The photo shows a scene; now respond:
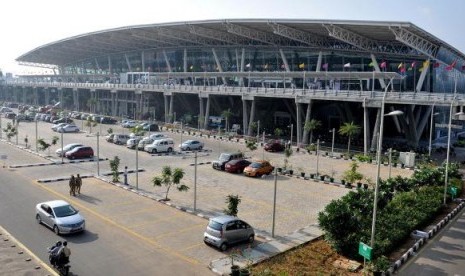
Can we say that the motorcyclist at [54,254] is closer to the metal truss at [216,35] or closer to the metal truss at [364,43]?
the metal truss at [364,43]

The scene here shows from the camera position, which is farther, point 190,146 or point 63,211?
point 190,146

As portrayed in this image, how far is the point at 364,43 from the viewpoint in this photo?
203ft

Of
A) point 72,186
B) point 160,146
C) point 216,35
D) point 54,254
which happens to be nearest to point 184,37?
point 216,35

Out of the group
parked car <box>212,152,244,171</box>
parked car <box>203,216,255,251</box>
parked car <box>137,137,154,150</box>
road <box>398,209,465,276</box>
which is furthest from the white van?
road <box>398,209,465,276</box>

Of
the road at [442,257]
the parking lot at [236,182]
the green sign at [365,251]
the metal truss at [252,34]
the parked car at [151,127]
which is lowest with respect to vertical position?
the road at [442,257]

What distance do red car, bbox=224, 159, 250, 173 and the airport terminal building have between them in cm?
1308

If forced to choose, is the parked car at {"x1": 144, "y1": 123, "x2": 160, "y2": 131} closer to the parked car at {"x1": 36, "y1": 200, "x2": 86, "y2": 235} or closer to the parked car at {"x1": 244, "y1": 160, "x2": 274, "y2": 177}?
the parked car at {"x1": 244, "y1": 160, "x2": 274, "y2": 177}

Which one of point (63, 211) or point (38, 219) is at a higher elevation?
point (63, 211)

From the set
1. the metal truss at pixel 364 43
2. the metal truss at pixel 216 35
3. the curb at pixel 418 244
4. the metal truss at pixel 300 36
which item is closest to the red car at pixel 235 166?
the curb at pixel 418 244

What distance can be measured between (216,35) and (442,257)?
213 feet

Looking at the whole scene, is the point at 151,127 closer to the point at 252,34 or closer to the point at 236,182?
the point at 252,34

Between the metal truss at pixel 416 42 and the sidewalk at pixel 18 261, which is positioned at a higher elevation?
the metal truss at pixel 416 42

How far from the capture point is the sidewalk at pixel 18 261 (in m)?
15.6

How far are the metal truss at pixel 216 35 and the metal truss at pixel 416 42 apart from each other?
3333 centimetres
